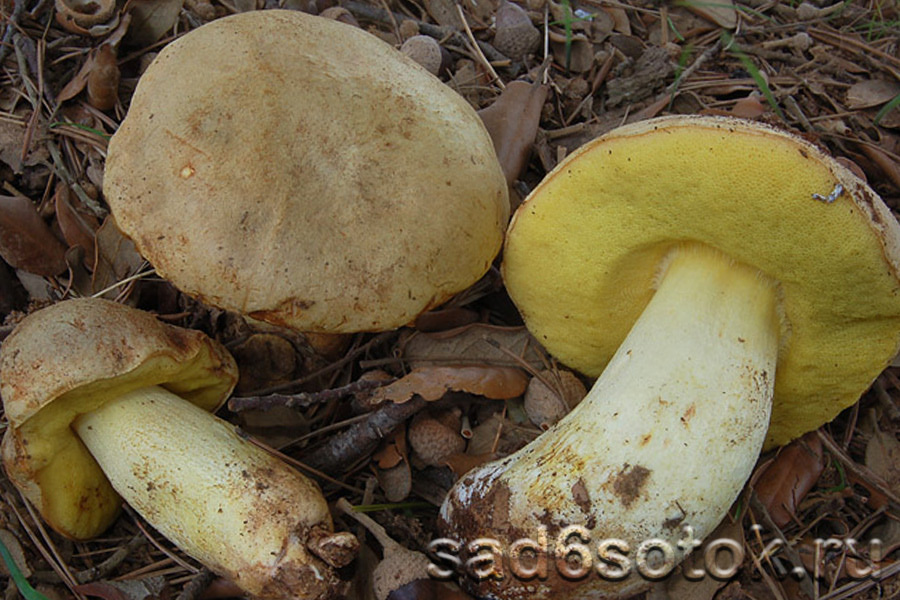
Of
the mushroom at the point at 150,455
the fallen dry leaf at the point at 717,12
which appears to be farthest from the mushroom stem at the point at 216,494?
the fallen dry leaf at the point at 717,12

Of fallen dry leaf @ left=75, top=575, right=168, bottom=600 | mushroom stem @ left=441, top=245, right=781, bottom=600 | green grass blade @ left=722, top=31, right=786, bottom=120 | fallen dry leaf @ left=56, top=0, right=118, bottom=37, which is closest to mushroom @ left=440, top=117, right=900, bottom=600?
mushroom stem @ left=441, top=245, right=781, bottom=600

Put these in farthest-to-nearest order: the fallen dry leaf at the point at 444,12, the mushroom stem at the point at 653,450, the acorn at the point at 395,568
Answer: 1. the fallen dry leaf at the point at 444,12
2. the acorn at the point at 395,568
3. the mushroom stem at the point at 653,450

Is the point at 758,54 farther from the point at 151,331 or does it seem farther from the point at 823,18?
the point at 151,331

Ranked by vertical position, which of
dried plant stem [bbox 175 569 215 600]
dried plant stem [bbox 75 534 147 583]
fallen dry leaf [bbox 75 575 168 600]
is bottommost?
dried plant stem [bbox 75 534 147 583]

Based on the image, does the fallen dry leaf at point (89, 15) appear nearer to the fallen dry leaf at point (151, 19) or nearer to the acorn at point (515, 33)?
the fallen dry leaf at point (151, 19)

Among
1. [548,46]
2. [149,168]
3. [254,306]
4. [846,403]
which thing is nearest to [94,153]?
[149,168]

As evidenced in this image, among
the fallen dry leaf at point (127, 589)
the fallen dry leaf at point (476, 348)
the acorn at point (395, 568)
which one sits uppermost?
the fallen dry leaf at point (476, 348)

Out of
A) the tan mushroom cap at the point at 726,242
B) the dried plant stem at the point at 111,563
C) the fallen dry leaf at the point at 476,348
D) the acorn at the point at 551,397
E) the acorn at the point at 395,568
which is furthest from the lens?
the fallen dry leaf at the point at 476,348

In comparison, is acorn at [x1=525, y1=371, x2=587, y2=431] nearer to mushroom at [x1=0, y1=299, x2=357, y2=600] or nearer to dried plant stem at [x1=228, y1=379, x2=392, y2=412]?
dried plant stem at [x1=228, y1=379, x2=392, y2=412]
